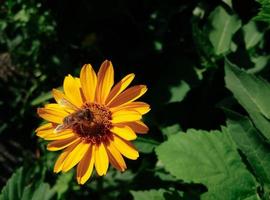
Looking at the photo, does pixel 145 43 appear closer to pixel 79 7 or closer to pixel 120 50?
pixel 120 50

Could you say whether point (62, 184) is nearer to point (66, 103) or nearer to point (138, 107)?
point (66, 103)

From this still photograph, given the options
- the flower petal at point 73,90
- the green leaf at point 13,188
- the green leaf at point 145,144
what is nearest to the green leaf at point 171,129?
the green leaf at point 145,144

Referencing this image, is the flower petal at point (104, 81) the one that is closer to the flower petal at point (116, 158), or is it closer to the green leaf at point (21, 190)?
the flower petal at point (116, 158)

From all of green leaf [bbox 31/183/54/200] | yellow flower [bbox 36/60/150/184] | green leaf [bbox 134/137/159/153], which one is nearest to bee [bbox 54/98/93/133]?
yellow flower [bbox 36/60/150/184]

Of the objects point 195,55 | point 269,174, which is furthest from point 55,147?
point 195,55

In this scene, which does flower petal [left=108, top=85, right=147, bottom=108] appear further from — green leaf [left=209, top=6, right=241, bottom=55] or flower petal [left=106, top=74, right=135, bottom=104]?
green leaf [left=209, top=6, right=241, bottom=55]

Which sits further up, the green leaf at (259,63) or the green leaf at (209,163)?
the green leaf at (259,63)
